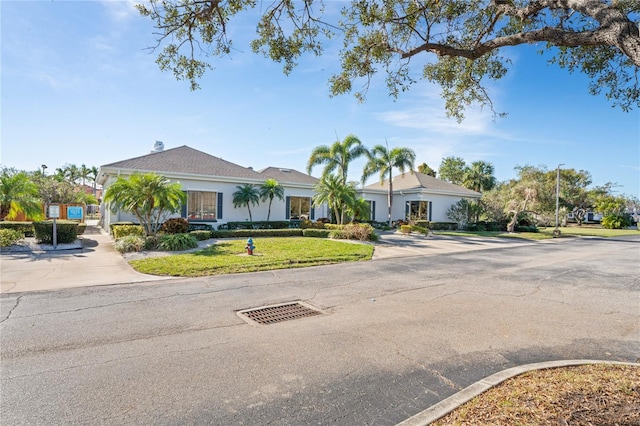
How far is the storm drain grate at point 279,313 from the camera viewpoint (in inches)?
220

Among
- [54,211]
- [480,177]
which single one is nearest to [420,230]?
[54,211]

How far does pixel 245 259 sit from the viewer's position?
11188mm

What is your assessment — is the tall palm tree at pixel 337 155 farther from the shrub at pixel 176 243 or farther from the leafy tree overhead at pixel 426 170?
the leafy tree overhead at pixel 426 170

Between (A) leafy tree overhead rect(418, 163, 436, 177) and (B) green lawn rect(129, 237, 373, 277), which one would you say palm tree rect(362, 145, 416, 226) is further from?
(A) leafy tree overhead rect(418, 163, 436, 177)

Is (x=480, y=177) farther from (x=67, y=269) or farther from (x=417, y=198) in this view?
(x=67, y=269)

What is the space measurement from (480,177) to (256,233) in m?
38.6

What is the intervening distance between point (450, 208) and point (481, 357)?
29146mm

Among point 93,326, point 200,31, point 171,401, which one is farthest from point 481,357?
point 200,31

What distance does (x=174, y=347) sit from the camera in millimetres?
4391

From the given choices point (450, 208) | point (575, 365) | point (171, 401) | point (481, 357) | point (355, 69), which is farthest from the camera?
point (450, 208)

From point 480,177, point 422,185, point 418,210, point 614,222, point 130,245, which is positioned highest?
point 480,177

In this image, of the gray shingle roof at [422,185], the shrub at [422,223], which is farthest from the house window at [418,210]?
the gray shingle roof at [422,185]

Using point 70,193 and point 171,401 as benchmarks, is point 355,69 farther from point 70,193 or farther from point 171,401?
point 70,193

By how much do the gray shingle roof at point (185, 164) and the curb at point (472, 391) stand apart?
61.3 ft
